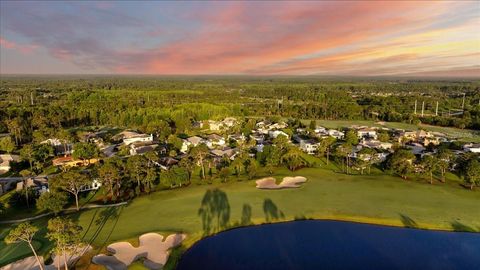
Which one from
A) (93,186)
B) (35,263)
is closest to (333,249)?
(35,263)

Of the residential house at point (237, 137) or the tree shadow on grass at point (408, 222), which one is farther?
the residential house at point (237, 137)

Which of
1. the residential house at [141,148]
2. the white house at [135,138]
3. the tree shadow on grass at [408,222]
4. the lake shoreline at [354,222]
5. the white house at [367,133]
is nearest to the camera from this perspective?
the lake shoreline at [354,222]

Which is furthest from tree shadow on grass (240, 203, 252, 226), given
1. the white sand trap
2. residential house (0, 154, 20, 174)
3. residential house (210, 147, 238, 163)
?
residential house (0, 154, 20, 174)

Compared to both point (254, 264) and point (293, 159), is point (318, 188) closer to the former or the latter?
point (293, 159)

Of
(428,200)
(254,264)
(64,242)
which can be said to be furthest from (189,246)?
(428,200)

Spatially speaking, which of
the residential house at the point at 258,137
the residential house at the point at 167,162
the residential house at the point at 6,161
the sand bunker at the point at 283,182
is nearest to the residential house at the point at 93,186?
the residential house at the point at 167,162

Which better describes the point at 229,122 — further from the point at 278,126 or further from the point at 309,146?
the point at 309,146

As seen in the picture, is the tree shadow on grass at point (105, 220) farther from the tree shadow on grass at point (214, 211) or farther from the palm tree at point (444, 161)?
the palm tree at point (444, 161)
